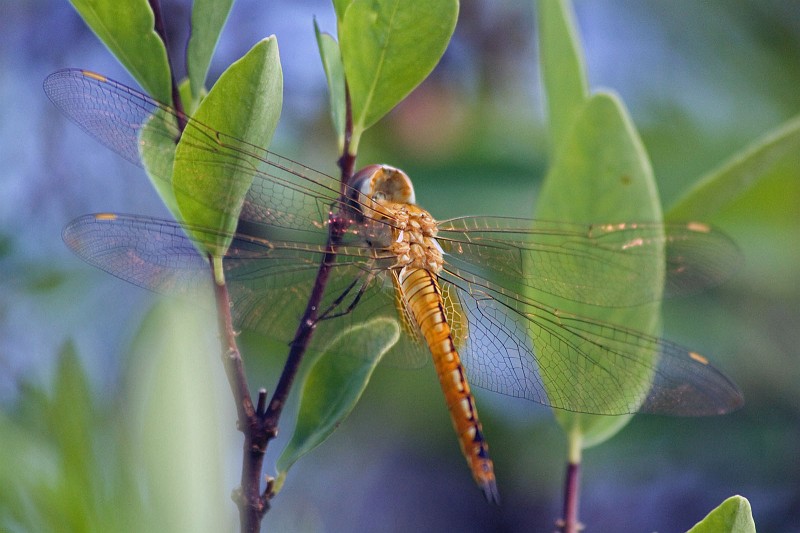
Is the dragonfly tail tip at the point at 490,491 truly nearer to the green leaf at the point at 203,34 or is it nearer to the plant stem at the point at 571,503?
the plant stem at the point at 571,503

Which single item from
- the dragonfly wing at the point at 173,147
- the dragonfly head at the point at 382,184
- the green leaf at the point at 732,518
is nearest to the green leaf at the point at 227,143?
the dragonfly wing at the point at 173,147

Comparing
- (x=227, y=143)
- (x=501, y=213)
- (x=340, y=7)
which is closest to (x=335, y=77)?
(x=340, y=7)

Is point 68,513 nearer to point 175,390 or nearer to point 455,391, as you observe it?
point 175,390

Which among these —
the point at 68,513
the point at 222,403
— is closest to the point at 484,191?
the point at 222,403

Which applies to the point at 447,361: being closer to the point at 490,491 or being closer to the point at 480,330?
the point at 480,330

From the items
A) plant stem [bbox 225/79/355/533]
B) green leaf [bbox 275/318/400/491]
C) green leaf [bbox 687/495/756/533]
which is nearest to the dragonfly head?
green leaf [bbox 275/318/400/491]
